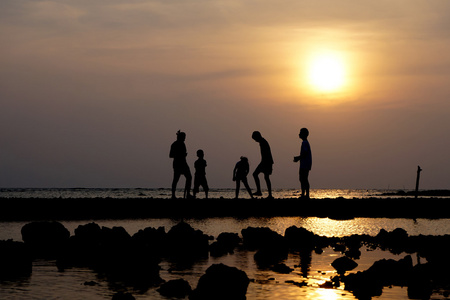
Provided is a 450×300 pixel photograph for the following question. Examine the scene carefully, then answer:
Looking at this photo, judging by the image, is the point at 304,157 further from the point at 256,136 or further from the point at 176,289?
the point at 176,289

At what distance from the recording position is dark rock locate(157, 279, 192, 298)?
10929 millimetres

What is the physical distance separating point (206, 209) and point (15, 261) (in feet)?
43.0

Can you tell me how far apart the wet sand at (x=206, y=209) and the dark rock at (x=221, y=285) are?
14.2 meters

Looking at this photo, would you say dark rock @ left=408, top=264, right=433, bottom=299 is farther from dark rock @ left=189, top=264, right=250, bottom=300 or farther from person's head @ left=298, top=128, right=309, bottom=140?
person's head @ left=298, top=128, right=309, bottom=140

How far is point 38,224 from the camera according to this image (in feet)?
57.8

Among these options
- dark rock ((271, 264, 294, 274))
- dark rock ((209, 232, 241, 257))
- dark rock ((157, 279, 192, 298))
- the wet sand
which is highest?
the wet sand

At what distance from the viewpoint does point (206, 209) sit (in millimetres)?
25875

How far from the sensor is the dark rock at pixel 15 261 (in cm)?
1305

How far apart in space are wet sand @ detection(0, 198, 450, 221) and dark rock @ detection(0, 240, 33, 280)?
11003mm

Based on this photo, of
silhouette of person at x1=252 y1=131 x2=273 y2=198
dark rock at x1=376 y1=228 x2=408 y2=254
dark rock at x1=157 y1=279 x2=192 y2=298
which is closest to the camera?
dark rock at x1=157 y1=279 x2=192 y2=298

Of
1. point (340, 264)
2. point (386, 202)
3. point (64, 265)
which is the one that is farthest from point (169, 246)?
point (386, 202)

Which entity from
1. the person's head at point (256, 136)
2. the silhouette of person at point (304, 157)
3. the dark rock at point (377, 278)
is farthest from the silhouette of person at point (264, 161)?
the dark rock at point (377, 278)

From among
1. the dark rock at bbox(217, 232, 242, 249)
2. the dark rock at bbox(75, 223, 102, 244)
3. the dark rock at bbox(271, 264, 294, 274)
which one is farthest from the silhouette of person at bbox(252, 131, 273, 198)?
the dark rock at bbox(271, 264, 294, 274)

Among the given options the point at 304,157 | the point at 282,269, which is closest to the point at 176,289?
the point at 282,269
